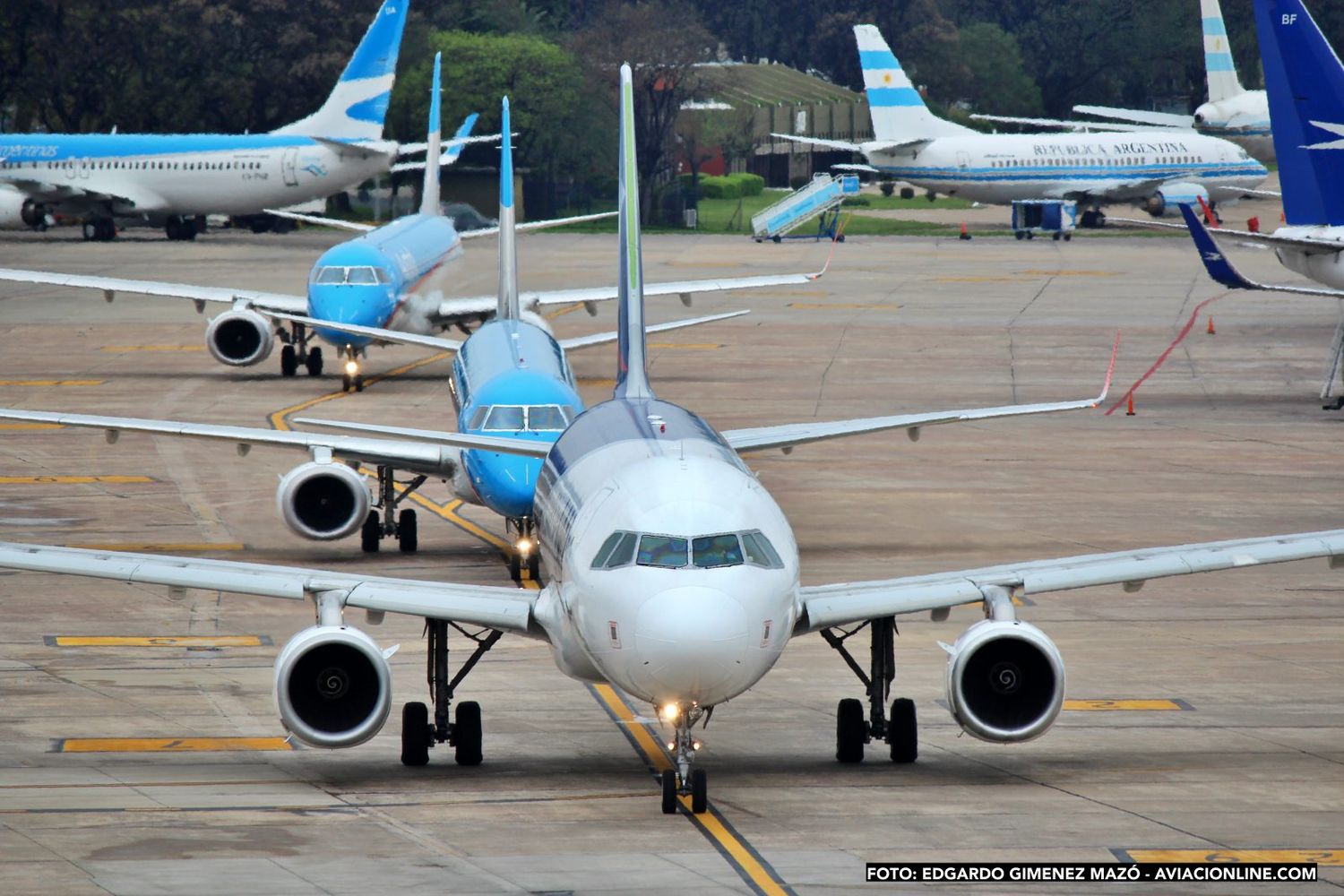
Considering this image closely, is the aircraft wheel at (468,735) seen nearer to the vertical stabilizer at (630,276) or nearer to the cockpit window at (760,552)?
the cockpit window at (760,552)

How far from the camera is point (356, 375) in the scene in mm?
49656

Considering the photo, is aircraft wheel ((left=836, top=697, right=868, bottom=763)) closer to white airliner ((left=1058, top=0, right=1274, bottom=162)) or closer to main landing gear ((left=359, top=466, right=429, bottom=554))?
main landing gear ((left=359, top=466, right=429, bottom=554))

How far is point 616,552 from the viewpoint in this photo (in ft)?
54.2

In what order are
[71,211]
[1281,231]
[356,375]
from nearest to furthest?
1. [1281,231]
2. [356,375]
3. [71,211]

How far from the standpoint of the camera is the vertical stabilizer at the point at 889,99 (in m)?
102

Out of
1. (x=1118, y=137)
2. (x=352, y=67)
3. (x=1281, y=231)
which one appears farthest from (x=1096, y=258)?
(x=1281, y=231)

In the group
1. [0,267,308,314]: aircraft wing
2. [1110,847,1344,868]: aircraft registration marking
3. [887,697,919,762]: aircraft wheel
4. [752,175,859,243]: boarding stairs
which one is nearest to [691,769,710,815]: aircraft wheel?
[887,697,919,762]: aircraft wheel

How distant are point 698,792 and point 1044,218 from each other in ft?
301

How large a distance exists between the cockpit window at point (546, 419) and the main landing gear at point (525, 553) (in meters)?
1.34

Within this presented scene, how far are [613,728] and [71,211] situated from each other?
8497 cm

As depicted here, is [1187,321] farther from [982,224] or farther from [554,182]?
[554,182]

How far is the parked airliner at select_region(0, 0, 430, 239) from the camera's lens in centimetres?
9319

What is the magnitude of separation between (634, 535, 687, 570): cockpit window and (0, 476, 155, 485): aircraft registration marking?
22585mm

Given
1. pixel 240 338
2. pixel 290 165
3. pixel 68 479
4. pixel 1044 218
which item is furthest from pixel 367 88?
pixel 68 479
